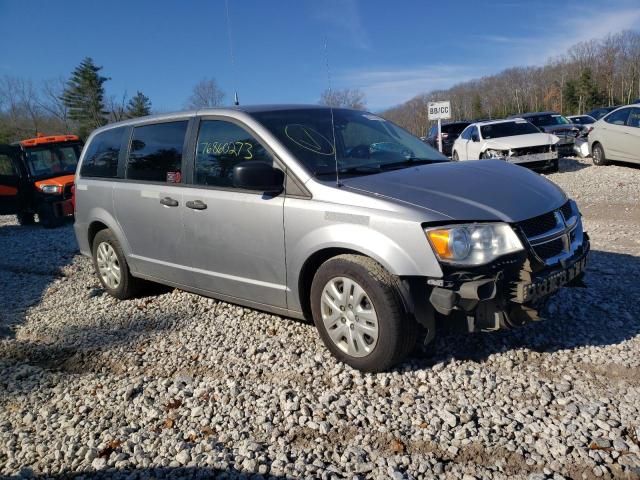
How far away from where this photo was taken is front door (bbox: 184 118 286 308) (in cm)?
375

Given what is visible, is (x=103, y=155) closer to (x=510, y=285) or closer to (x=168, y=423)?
(x=168, y=423)

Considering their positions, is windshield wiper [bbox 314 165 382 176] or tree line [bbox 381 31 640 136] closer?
windshield wiper [bbox 314 165 382 176]

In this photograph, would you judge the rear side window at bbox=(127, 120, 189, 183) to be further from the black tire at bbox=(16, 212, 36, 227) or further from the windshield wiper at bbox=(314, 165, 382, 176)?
the black tire at bbox=(16, 212, 36, 227)

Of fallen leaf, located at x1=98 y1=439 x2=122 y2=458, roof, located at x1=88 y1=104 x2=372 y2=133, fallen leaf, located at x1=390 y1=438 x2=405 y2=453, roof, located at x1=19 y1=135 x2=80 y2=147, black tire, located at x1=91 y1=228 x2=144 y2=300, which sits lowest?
→ fallen leaf, located at x1=98 y1=439 x2=122 y2=458

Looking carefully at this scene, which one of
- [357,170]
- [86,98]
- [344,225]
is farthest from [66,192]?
[86,98]

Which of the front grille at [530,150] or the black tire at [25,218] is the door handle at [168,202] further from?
the front grille at [530,150]

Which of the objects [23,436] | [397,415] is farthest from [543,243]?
[23,436]

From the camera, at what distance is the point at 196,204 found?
420cm

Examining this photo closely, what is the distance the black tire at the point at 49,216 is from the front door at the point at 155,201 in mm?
8700

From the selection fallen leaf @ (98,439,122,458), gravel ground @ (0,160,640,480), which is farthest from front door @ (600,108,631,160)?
fallen leaf @ (98,439,122,458)

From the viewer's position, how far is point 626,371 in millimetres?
3236

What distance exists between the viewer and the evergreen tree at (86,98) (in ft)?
167

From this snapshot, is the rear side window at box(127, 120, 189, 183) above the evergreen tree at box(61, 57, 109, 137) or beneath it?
beneath

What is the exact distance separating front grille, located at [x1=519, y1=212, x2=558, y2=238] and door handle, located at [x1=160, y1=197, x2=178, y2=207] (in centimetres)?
281
